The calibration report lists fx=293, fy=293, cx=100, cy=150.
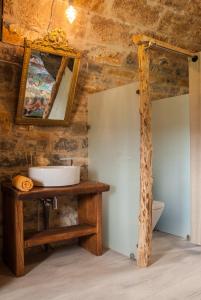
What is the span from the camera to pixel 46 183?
2.68 metres

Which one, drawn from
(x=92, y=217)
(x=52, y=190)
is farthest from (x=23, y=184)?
(x=92, y=217)

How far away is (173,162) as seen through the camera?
3.71m

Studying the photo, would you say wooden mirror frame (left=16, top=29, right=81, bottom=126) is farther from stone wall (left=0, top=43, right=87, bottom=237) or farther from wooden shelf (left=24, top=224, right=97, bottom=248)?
wooden shelf (left=24, top=224, right=97, bottom=248)

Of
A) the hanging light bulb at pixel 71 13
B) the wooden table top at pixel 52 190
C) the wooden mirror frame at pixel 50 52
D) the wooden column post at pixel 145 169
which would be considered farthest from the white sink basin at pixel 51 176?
the hanging light bulb at pixel 71 13

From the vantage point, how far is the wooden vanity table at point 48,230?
2.50 metres

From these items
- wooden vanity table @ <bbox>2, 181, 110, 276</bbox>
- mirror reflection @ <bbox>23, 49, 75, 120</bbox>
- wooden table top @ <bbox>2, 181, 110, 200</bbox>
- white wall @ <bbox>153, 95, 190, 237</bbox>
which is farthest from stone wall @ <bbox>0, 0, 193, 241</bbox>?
white wall @ <bbox>153, 95, 190, 237</bbox>

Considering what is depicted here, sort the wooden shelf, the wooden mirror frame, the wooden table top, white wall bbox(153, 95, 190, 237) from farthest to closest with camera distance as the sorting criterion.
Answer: white wall bbox(153, 95, 190, 237), the wooden mirror frame, the wooden shelf, the wooden table top

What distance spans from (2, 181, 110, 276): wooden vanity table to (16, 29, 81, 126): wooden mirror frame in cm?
71

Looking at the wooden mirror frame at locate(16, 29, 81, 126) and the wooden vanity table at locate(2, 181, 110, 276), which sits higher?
the wooden mirror frame at locate(16, 29, 81, 126)

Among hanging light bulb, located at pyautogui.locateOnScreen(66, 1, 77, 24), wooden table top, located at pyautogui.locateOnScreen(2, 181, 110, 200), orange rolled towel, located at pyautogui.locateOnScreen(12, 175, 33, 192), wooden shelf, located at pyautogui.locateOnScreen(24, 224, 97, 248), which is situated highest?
hanging light bulb, located at pyautogui.locateOnScreen(66, 1, 77, 24)

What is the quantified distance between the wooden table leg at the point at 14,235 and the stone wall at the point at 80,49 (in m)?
0.30

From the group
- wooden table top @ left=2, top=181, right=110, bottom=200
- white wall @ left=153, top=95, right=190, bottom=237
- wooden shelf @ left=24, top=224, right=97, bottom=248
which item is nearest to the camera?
wooden table top @ left=2, top=181, right=110, bottom=200

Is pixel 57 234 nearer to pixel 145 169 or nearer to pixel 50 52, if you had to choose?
pixel 145 169

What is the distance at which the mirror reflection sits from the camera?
2848mm
